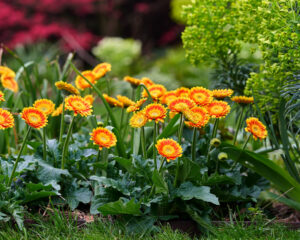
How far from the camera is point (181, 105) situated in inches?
60.5

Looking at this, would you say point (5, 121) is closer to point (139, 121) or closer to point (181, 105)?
point (139, 121)

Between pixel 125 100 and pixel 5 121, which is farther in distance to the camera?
pixel 125 100

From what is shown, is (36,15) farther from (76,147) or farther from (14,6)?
(76,147)

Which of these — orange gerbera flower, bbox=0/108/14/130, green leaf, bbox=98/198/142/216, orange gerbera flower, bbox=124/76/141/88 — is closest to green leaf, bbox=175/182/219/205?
green leaf, bbox=98/198/142/216

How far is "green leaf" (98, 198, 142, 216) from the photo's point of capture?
1.53m

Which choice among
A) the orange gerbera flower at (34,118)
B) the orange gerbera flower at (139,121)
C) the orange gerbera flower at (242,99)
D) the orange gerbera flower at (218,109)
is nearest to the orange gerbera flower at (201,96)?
the orange gerbera flower at (218,109)

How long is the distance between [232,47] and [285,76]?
14.8 inches

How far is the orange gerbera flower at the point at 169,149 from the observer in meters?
1.45

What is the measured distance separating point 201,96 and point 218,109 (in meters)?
0.11

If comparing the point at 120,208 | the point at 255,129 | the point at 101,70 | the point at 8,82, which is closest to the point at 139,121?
the point at 120,208

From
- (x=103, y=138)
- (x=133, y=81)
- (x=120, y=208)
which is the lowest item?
(x=120, y=208)

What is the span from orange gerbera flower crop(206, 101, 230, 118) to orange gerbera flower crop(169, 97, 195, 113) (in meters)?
0.07

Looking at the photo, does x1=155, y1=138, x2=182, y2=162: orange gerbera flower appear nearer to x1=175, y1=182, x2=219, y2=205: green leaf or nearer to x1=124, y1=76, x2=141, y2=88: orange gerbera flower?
x1=175, y1=182, x2=219, y2=205: green leaf

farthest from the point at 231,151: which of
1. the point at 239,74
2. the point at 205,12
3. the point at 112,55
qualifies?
the point at 112,55
